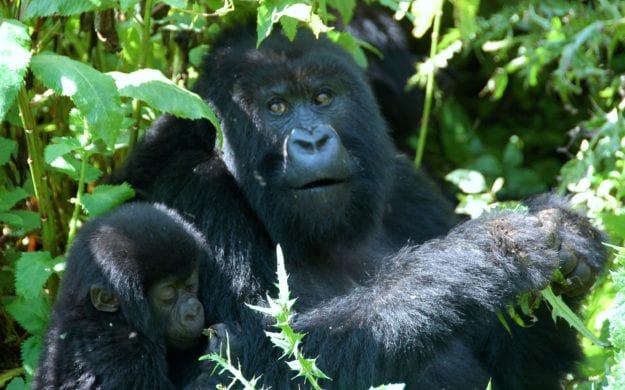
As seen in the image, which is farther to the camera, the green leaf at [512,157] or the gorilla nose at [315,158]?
the green leaf at [512,157]

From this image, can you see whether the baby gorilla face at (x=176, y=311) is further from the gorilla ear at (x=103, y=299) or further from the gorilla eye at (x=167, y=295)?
the gorilla ear at (x=103, y=299)

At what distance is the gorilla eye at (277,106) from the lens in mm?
3896

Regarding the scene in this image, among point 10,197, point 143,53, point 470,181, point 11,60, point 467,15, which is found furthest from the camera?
point 470,181

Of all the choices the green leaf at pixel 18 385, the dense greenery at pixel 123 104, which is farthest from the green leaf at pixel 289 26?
the green leaf at pixel 18 385

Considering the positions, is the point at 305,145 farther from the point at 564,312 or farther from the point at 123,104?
the point at 564,312

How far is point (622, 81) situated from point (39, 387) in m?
3.55

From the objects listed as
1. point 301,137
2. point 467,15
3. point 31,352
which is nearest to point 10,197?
point 31,352

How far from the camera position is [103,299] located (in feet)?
11.1

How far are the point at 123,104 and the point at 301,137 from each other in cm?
85

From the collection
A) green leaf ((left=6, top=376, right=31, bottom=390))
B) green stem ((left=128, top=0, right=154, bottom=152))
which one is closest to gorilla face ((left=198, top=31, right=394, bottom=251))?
green stem ((left=128, top=0, right=154, bottom=152))

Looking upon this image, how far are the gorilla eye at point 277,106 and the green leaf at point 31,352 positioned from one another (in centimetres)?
121

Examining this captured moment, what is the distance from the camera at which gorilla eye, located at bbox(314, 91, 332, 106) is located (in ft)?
12.9

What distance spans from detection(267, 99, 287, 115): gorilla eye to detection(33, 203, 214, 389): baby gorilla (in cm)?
60

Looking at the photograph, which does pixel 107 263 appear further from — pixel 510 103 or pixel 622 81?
pixel 510 103
